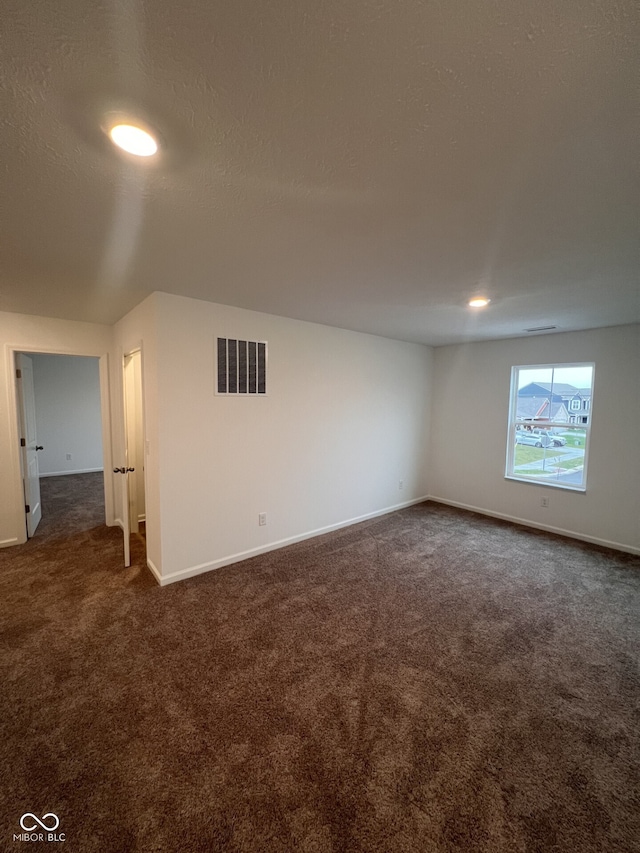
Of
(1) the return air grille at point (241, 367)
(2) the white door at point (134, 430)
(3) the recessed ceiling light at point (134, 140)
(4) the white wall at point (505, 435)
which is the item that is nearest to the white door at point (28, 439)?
(2) the white door at point (134, 430)

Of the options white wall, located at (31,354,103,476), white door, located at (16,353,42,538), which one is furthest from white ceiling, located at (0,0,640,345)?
white wall, located at (31,354,103,476)

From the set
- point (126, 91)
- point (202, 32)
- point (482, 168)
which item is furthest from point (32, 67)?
point (482, 168)

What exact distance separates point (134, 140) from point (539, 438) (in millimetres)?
4952

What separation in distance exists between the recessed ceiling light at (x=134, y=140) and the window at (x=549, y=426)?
469 centimetres

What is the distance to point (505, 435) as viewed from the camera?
471 cm

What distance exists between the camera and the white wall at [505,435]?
3750mm

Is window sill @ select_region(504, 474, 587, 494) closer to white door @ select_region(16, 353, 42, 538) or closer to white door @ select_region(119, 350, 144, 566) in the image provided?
white door @ select_region(119, 350, 144, 566)

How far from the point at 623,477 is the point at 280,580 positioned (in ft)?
12.7

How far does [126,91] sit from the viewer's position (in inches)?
36.9

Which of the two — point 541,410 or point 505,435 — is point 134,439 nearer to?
point 505,435

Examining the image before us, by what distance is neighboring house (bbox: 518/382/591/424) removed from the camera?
4.08 m

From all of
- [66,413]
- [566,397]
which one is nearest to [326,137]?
[566,397]

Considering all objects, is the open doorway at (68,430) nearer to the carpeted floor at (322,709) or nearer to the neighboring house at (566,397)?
the carpeted floor at (322,709)

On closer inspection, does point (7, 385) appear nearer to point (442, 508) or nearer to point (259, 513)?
point (259, 513)
